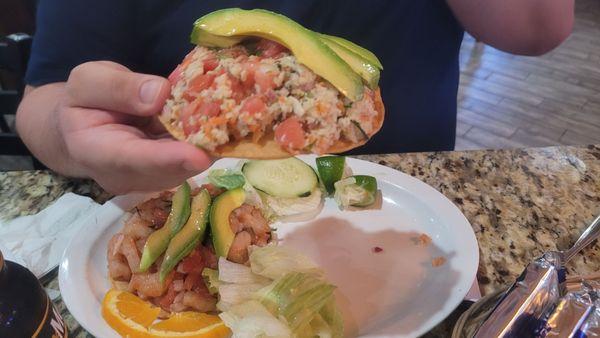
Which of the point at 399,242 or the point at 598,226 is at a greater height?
the point at 598,226

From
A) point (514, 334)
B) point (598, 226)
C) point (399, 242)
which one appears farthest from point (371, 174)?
point (514, 334)

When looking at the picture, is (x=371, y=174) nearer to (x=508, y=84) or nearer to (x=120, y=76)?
(x=120, y=76)

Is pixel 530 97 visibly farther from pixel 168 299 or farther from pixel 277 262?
pixel 168 299

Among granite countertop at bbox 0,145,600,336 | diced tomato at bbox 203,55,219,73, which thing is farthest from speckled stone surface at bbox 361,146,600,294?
diced tomato at bbox 203,55,219,73

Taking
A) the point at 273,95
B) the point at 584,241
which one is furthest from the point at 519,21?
the point at 273,95

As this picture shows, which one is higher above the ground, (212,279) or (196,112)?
(196,112)

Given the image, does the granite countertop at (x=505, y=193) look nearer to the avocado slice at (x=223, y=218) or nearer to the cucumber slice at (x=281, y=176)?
the cucumber slice at (x=281, y=176)
